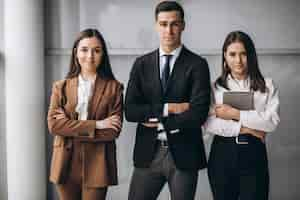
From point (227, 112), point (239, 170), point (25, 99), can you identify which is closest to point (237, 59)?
point (227, 112)

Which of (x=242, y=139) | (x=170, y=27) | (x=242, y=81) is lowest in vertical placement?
(x=242, y=139)

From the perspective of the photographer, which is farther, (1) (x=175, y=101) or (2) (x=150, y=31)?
(2) (x=150, y=31)

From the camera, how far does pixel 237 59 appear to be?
96.5 inches

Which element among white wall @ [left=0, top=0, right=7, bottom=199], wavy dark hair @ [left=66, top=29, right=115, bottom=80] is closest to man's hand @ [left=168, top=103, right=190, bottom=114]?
wavy dark hair @ [left=66, top=29, right=115, bottom=80]

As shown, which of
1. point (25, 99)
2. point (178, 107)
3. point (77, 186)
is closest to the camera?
point (178, 107)

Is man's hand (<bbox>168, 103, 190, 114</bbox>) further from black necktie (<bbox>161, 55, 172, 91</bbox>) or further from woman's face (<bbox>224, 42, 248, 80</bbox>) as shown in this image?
woman's face (<bbox>224, 42, 248, 80</bbox>)

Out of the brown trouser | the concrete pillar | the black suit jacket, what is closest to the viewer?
the black suit jacket

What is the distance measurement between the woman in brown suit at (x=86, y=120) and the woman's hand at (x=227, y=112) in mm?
588

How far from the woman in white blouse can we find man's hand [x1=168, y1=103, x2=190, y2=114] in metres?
0.18

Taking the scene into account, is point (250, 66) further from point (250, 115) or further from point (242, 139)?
point (242, 139)

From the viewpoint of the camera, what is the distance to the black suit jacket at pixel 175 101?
238 centimetres

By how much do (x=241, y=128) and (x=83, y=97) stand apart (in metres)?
0.95

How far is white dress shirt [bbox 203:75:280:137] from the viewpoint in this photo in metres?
2.41

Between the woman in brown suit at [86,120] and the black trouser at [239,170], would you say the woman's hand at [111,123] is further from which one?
the black trouser at [239,170]
